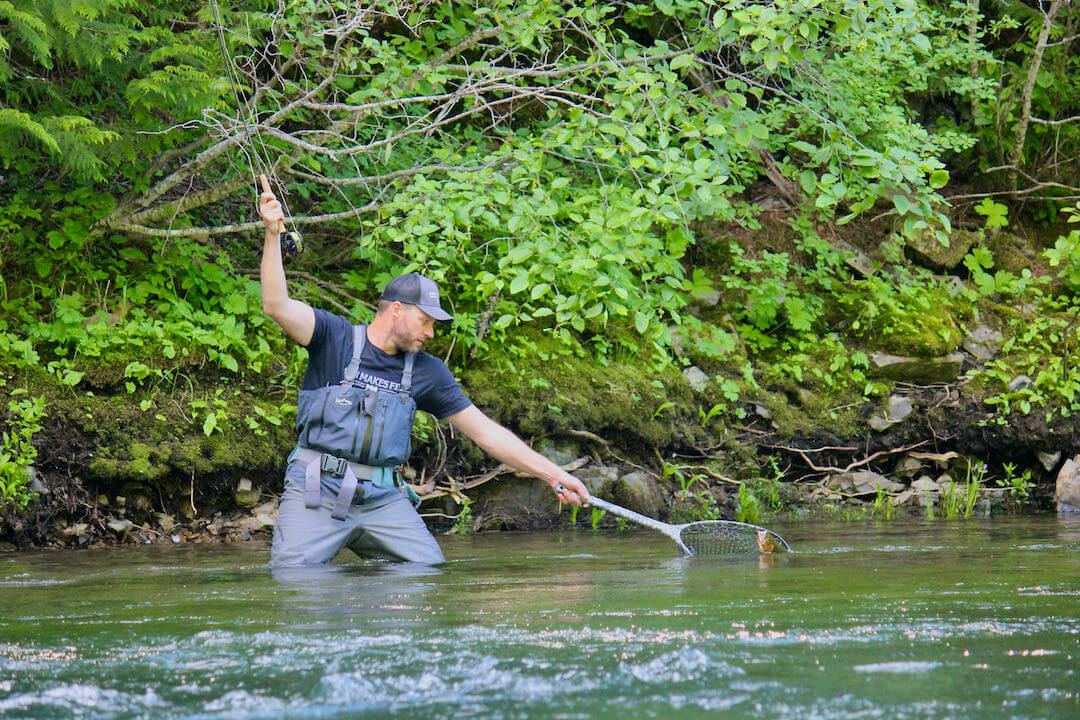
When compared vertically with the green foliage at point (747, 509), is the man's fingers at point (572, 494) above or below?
above

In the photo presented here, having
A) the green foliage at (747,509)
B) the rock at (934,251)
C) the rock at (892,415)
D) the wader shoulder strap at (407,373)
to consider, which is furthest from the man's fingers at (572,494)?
the rock at (934,251)

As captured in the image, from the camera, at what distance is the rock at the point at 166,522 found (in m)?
7.84

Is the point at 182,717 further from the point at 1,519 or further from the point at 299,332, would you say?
the point at 1,519

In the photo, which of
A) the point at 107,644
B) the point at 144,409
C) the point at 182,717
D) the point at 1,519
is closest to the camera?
the point at 182,717

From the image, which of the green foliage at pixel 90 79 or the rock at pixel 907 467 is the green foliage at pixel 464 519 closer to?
the green foliage at pixel 90 79

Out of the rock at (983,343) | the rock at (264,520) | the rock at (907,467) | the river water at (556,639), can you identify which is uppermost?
the rock at (983,343)

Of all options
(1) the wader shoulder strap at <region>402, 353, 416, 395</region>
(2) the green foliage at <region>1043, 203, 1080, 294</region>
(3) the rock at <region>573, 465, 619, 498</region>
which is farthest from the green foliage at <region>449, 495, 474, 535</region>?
(2) the green foliage at <region>1043, 203, 1080, 294</region>

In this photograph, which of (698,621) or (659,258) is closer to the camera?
(698,621)

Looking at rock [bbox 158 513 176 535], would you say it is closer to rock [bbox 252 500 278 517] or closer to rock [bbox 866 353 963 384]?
rock [bbox 252 500 278 517]

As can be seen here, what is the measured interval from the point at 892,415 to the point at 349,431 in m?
6.07

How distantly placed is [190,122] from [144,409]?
6.50ft

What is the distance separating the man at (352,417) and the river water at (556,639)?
8.9 inches

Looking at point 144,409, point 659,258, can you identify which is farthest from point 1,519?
point 659,258

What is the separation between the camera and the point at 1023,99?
12.0 metres
